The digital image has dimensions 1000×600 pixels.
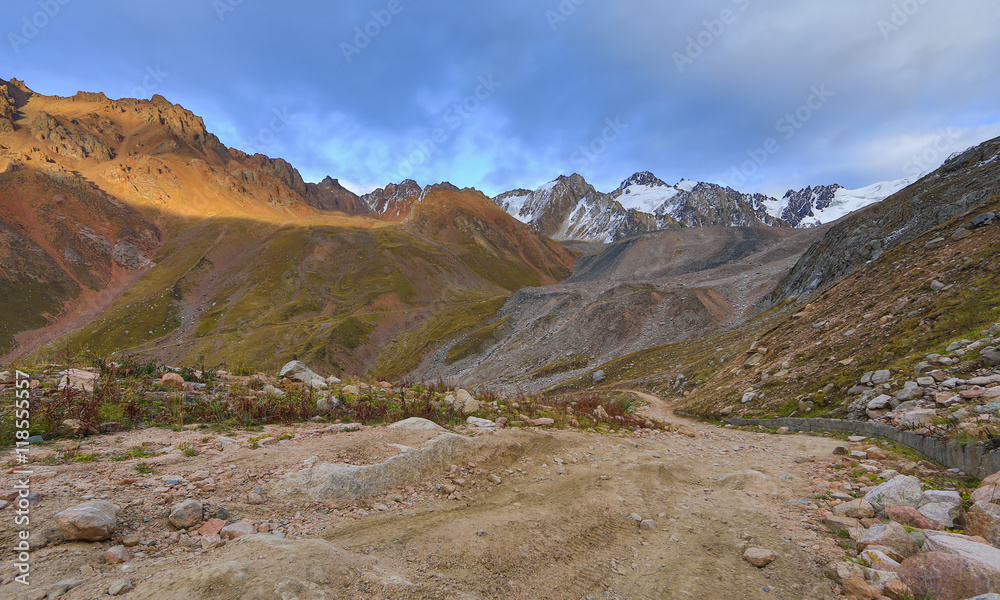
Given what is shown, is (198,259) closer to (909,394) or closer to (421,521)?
(421,521)

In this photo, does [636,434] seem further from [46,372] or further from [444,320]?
[444,320]

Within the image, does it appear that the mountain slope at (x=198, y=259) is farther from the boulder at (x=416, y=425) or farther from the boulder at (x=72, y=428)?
the boulder at (x=416, y=425)

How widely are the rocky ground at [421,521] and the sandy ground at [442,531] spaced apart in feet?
0.08

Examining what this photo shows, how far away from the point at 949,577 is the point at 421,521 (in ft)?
17.9

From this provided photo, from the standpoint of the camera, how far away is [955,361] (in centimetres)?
1015

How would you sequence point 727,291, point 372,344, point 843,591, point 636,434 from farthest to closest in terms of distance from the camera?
point 372,344
point 727,291
point 636,434
point 843,591

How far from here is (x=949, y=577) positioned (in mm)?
3500

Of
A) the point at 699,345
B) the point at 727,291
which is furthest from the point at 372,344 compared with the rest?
the point at 727,291

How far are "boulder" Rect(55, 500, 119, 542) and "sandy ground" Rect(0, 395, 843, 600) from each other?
117 mm

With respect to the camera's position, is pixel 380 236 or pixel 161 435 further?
pixel 380 236

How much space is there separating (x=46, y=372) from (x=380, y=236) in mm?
125809

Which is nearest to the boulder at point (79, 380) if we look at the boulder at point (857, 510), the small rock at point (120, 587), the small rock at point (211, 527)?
the small rock at point (211, 527)

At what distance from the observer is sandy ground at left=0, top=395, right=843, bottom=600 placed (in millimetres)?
3553

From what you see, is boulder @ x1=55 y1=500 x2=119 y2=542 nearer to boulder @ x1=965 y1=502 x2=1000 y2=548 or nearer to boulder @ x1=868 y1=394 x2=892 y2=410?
boulder @ x1=965 y1=502 x2=1000 y2=548
